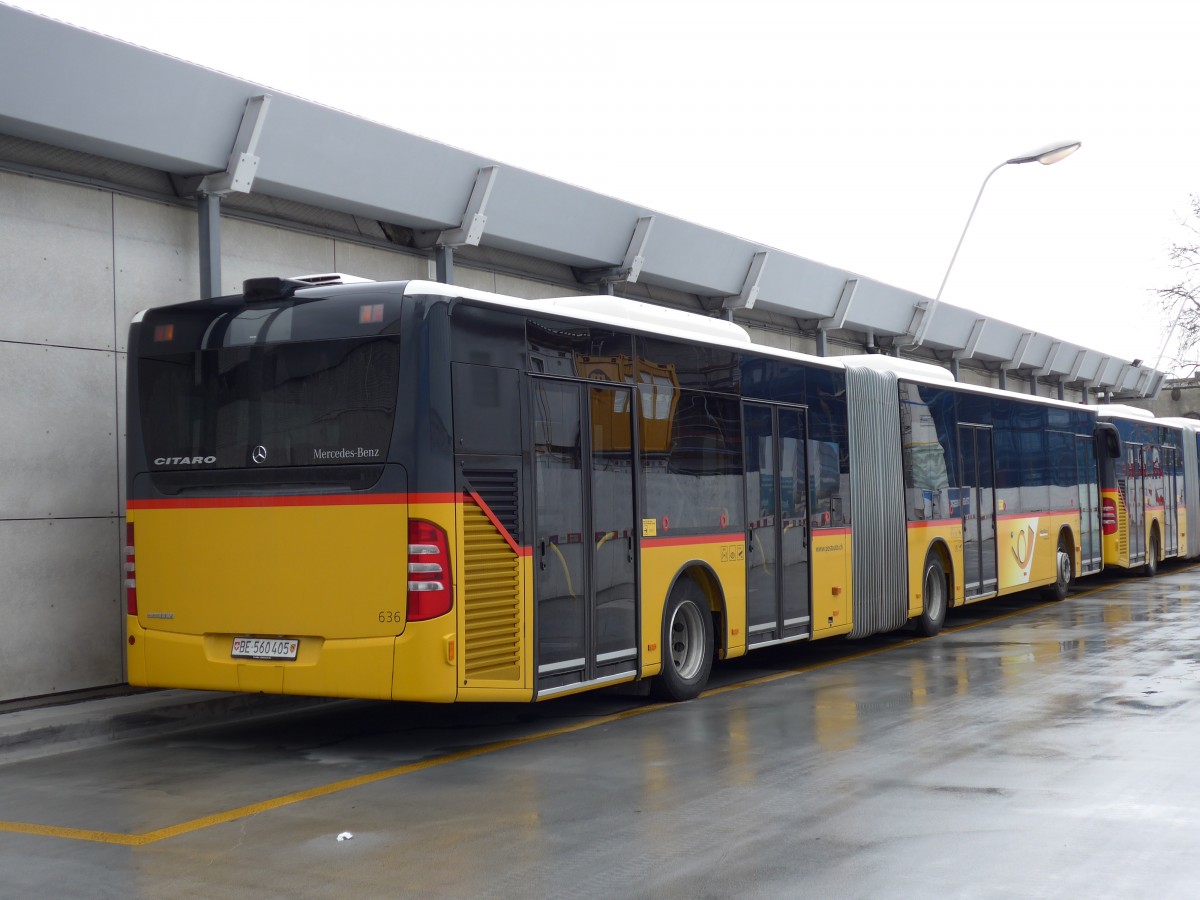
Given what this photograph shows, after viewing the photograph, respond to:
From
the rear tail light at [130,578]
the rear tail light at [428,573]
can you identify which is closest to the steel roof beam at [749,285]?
the rear tail light at [130,578]

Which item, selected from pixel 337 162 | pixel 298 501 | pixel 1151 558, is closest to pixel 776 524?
pixel 298 501

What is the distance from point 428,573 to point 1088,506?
57.4ft

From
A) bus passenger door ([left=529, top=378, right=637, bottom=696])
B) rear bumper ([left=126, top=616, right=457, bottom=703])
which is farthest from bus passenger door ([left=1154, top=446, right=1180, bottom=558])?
rear bumper ([left=126, top=616, right=457, bottom=703])

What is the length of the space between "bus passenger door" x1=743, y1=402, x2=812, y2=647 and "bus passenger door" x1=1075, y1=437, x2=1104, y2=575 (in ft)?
35.5

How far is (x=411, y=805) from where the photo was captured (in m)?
7.46

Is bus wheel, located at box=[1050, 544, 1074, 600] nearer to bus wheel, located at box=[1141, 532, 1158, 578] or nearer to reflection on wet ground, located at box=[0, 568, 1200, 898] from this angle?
bus wheel, located at box=[1141, 532, 1158, 578]

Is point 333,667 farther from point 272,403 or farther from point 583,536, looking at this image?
point 583,536

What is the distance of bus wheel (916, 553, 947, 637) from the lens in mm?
16562

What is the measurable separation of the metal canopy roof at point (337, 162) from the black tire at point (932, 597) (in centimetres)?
596

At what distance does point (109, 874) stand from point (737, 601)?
6.98m

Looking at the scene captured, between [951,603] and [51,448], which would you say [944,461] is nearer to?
[951,603]

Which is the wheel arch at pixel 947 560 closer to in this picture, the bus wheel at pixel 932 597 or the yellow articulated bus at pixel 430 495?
the bus wheel at pixel 932 597

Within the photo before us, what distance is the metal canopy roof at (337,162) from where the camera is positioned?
11086 mm

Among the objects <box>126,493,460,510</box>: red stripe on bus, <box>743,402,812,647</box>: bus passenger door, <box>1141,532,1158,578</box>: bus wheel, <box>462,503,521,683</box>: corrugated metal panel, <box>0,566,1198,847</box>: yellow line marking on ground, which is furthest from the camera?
<box>1141,532,1158,578</box>: bus wheel
